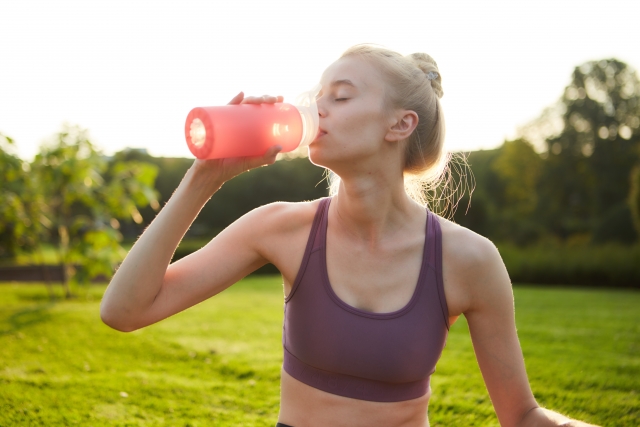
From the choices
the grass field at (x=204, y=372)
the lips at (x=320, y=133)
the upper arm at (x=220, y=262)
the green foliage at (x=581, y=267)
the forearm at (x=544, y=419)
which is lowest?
the green foliage at (x=581, y=267)

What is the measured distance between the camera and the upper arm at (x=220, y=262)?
2092 millimetres

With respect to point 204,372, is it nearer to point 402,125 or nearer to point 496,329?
point 496,329

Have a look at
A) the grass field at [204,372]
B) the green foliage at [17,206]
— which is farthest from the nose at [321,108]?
the green foliage at [17,206]

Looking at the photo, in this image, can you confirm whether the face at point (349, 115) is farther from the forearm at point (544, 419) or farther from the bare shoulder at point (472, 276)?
the forearm at point (544, 419)

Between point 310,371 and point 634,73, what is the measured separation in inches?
1445

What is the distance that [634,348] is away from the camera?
235 inches

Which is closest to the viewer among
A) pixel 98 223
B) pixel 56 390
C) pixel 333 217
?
pixel 333 217

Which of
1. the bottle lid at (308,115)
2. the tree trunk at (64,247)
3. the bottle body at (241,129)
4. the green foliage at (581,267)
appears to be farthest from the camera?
the green foliage at (581,267)

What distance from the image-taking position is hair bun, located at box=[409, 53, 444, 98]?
232cm

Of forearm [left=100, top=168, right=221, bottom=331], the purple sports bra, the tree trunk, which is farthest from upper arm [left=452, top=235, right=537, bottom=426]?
the tree trunk

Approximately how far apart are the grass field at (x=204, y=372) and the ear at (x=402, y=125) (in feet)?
6.19

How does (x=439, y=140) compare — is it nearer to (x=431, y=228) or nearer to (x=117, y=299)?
(x=431, y=228)

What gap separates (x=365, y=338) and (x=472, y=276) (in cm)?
47

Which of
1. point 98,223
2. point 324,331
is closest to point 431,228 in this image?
point 324,331
